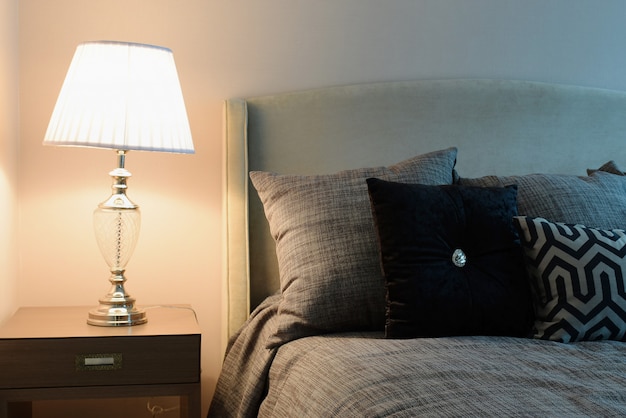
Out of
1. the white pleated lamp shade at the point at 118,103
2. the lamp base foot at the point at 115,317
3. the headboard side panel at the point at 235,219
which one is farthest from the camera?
the headboard side panel at the point at 235,219

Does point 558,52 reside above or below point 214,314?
above

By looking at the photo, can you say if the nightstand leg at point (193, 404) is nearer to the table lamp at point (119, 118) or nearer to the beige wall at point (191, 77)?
the table lamp at point (119, 118)

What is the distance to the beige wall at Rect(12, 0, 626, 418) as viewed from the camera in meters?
2.33

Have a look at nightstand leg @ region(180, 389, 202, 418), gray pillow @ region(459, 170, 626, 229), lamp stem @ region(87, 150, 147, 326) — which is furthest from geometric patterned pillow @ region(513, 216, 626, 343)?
lamp stem @ region(87, 150, 147, 326)

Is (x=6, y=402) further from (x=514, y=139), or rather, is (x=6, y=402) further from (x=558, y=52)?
(x=558, y=52)

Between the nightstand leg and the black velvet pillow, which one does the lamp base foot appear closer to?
the nightstand leg

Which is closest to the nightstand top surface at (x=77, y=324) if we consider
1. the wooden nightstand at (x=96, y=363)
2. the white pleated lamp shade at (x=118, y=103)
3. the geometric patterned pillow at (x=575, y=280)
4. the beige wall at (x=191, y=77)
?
the wooden nightstand at (x=96, y=363)

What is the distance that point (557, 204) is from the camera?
82.1 inches

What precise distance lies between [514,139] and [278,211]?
936 millimetres

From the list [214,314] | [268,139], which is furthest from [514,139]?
[214,314]

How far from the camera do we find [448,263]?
1843mm

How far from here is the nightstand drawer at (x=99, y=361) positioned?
1.85m

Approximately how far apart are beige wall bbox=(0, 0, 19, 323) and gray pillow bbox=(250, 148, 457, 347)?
0.71m

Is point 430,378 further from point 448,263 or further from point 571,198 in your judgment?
point 571,198
